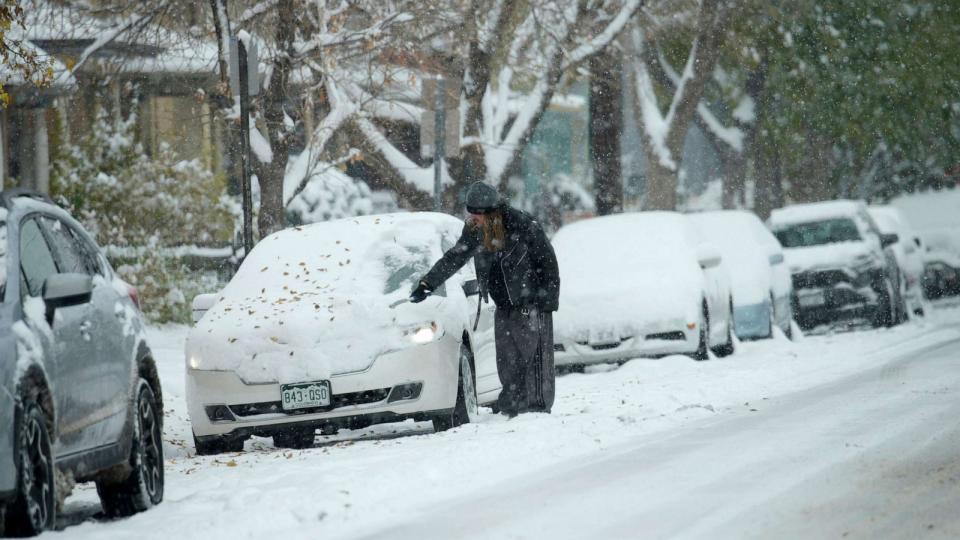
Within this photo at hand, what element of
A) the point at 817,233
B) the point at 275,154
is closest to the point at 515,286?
the point at 275,154

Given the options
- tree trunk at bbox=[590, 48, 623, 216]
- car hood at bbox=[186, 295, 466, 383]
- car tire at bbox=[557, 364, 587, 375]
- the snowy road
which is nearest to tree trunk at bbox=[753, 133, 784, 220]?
tree trunk at bbox=[590, 48, 623, 216]

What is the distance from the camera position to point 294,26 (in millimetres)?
19453

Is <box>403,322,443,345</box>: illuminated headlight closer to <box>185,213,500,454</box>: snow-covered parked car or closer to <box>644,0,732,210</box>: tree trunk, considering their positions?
<box>185,213,500,454</box>: snow-covered parked car

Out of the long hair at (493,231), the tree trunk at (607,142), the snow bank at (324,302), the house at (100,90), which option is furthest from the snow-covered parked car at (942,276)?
the long hair at (493,231)

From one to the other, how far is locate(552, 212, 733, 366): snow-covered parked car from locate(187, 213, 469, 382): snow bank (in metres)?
3.91

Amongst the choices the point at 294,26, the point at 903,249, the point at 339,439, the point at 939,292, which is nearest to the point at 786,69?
the point at 939,292

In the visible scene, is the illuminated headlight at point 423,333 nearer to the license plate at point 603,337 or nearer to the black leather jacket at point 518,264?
the black leather jacket at point 518,264

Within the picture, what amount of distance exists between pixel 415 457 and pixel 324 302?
8.57 ft

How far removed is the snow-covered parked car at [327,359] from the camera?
11789mm

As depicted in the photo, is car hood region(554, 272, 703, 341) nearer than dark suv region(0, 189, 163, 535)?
No

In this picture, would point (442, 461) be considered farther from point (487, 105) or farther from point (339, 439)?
point (487, 105)

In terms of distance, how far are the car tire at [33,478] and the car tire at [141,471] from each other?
41.2 inches

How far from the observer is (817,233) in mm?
25844

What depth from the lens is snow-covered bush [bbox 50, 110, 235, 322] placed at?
922 inches
